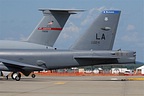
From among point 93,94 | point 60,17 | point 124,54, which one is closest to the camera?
point 93,94

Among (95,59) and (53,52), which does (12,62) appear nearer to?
(53,52)

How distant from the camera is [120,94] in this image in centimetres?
1952

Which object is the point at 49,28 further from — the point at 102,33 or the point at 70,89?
the point at 70,89

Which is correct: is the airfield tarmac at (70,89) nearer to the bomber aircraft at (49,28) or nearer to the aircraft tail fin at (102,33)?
the aircraft tail fin at (102,33)

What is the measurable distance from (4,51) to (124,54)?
11.4 m

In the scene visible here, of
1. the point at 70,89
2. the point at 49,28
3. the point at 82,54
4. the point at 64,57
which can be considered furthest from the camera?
the point at 49,28

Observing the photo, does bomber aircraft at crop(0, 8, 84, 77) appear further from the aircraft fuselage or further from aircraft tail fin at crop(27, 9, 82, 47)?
the aircraft fuselage

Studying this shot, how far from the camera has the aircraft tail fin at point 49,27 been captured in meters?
46.4

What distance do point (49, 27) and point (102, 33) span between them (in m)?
10.9

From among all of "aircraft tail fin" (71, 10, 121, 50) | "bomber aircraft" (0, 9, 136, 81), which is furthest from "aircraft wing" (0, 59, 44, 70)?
"aircraft tail fin" (71, 10, 121, 50)

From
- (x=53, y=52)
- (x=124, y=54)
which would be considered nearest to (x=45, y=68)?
(x=53, y=52)

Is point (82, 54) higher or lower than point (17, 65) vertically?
Result: higher

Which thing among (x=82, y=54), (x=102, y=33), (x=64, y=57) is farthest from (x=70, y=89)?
(x=102, y=33)

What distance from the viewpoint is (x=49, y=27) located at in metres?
46.7
